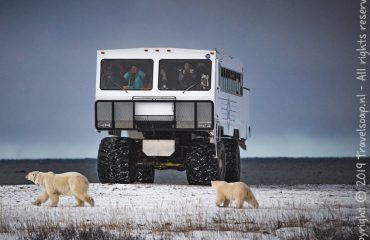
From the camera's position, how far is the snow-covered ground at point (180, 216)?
15.7 metres

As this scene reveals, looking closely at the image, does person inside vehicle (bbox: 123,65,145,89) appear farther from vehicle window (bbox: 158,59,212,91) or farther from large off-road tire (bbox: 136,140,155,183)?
large off-road tire (bbox: 136,140,155,183)

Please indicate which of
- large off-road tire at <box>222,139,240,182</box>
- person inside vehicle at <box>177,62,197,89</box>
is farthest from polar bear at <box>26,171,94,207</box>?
large off-road tire at <box>222,139,240,182</box>

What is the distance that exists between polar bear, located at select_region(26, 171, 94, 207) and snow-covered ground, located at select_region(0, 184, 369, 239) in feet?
0.86

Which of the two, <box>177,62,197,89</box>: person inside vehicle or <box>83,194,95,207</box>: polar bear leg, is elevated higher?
<box>177,62,197,89</box>: person inside vehicle

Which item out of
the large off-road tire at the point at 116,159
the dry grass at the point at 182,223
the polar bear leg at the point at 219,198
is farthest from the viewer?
the large off-road tire at the point at 116,159

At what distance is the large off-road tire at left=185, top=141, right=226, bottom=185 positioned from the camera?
2667 centimetres

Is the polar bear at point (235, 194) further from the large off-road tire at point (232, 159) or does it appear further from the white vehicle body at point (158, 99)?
the large off-road tire at point (232, 159)

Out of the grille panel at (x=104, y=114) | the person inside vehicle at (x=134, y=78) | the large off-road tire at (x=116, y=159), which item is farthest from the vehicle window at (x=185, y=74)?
the large off-road tire at (x=116, y=159)

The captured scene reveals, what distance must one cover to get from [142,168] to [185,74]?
13.5 ft

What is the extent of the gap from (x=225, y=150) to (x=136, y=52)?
14.6 ft

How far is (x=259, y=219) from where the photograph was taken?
57.3 feet

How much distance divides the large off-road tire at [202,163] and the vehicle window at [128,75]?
2091 mm

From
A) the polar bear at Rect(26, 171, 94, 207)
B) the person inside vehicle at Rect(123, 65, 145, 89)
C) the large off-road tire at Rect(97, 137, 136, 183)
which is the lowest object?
the polar bear at Rect(26, 171, 94, 207)

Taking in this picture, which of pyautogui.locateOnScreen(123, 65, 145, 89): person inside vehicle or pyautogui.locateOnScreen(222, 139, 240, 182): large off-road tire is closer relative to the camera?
pyautogui.locateOnScreen(123, 65, 145, 89): person inside vehicle
